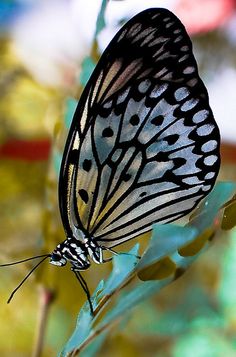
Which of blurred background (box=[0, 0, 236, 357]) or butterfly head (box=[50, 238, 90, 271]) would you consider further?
blurred background (box=[0, 0, 236, 357])

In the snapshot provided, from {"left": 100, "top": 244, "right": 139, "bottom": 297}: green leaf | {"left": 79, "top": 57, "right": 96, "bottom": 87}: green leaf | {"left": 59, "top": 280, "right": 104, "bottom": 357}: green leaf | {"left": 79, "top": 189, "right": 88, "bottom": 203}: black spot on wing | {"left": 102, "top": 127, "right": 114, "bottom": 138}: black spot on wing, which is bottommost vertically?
{"left": 59, "top": 280, "right": 104, "bottom": 357}: green leaf

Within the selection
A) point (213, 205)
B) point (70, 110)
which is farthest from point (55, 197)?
point (213, 205)

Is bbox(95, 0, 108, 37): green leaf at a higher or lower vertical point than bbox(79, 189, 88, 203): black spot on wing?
higher

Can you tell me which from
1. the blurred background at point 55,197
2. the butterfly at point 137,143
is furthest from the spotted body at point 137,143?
the blurred background at point 55,197

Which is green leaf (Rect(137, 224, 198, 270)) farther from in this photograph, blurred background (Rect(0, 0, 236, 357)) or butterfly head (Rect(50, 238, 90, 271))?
blurred background (Rect(0, 0, 236, 357))

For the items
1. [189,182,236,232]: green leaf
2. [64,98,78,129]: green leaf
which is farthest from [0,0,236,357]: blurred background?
[189,182,236,232]: green leaf

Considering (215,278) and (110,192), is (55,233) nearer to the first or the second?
(110,192)
